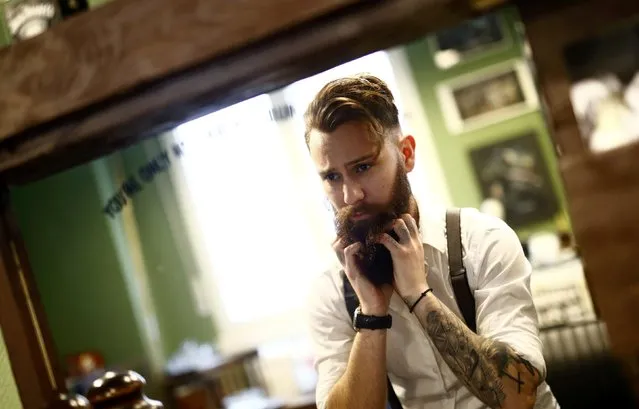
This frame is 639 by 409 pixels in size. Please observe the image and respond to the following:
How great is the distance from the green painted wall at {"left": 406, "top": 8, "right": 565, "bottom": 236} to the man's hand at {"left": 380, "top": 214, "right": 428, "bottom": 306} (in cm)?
7

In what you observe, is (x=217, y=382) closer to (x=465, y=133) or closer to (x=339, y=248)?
(x=339, y=248)

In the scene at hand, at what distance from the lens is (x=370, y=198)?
858 millimetres

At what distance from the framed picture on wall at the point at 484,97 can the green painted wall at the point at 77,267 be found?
0.54 meters

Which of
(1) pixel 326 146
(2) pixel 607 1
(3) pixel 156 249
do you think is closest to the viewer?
(2) pixel 607 1

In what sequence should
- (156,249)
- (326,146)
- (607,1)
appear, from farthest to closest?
(156,249), (326,146), (607,1)

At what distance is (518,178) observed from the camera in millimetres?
851

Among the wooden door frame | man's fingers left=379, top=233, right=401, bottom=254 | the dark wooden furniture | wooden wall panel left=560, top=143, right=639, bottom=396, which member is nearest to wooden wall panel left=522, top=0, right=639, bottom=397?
wooden wall panel left=560, top=143, right=639, bottom=396

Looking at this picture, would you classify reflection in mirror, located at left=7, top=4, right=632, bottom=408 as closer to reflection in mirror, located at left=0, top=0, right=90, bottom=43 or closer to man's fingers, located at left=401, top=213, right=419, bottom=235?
man's fingers, located at left=401, top=213, right=419, bottom=235

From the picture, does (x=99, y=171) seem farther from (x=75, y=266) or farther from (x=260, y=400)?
(x=260, y=400)

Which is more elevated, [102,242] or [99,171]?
[99,171]

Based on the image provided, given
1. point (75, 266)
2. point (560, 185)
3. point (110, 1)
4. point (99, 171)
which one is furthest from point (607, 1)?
point (75, 266)

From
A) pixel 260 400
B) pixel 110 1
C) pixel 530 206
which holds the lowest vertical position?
pixel 260 400

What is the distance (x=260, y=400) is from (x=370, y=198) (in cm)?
33

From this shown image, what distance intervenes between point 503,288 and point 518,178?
5.6 inches
